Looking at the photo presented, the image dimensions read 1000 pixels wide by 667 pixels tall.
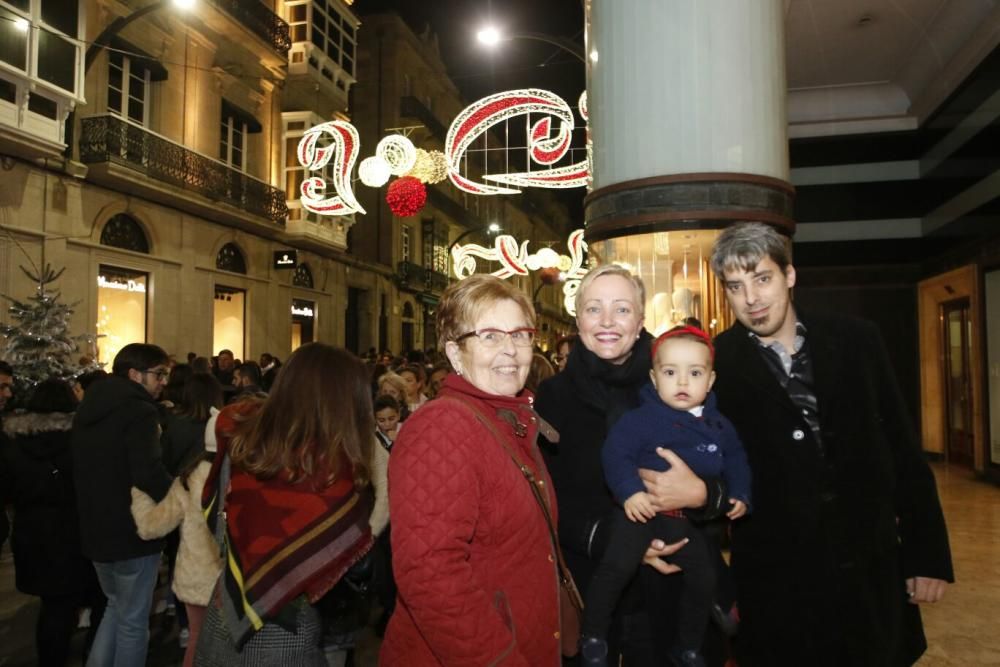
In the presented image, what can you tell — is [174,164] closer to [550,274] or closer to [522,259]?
[522,259]

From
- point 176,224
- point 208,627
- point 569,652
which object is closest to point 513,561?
point 569,652

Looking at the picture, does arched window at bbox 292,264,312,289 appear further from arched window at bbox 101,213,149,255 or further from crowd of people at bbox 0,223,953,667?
crowd of people at bbox 0,223,953,667

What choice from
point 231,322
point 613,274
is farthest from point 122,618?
point 231,322

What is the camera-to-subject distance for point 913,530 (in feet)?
8.32

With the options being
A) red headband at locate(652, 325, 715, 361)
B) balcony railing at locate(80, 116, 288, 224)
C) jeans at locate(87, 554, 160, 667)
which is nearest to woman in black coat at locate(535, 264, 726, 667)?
red headband at locate(652, 325, 715, 361)

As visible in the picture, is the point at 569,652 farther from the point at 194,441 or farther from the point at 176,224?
the point at 176,224

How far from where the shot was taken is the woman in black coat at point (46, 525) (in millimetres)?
4117

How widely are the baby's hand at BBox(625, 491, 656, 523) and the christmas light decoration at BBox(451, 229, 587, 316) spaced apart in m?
15.2

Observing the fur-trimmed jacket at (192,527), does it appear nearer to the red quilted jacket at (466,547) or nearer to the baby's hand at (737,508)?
the red quilted jacket at (466,547)

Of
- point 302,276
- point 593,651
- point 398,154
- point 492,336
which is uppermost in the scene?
point 398,154

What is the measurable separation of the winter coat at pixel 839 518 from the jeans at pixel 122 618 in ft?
11.3

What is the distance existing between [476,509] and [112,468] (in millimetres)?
3115

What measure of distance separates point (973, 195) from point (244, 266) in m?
16.1

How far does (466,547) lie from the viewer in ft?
5.98
